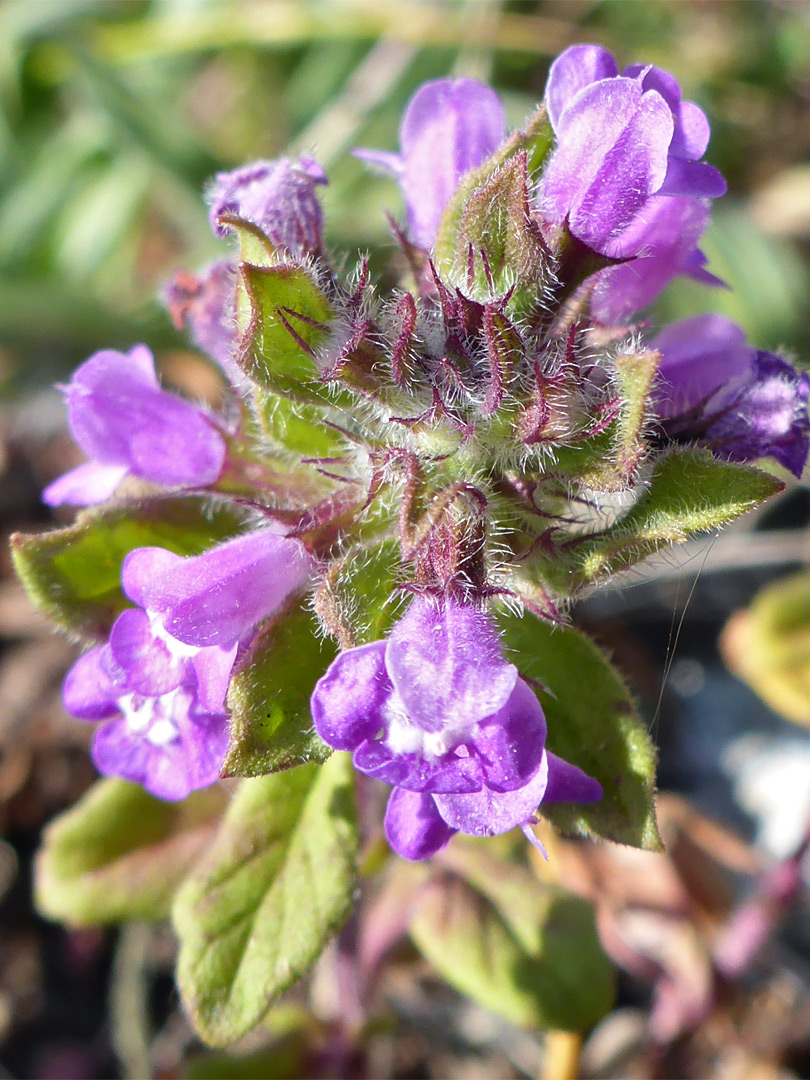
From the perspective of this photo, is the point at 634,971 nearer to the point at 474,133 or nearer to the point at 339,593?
the point at 339,593

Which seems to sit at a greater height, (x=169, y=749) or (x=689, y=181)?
(x=689, y=181)

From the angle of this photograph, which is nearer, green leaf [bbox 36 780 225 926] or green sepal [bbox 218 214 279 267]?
green sepal [bbox 218 214 279 267]

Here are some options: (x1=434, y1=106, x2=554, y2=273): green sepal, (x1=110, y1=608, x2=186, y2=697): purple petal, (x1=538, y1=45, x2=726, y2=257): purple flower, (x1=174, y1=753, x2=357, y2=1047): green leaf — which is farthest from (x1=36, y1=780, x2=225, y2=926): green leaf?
(x1=538, y1=45, x2=726, y2=257): purple flower

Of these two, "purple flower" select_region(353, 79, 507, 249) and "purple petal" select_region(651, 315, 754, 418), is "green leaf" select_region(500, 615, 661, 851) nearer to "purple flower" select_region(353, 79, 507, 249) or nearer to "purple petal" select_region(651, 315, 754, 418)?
"purple petal" select_region(651, 315, 754, 418)

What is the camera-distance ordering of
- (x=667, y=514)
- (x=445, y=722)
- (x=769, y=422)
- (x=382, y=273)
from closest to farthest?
Result: (x=445, y=722)
(x=667, y=514)
(x=769, y=422)
(x=382, y=273)

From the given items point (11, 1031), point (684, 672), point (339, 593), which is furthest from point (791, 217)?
point (11, 1031)

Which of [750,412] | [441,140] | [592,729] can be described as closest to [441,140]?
[441,140]

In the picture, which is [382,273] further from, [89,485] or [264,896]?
[264,896]
